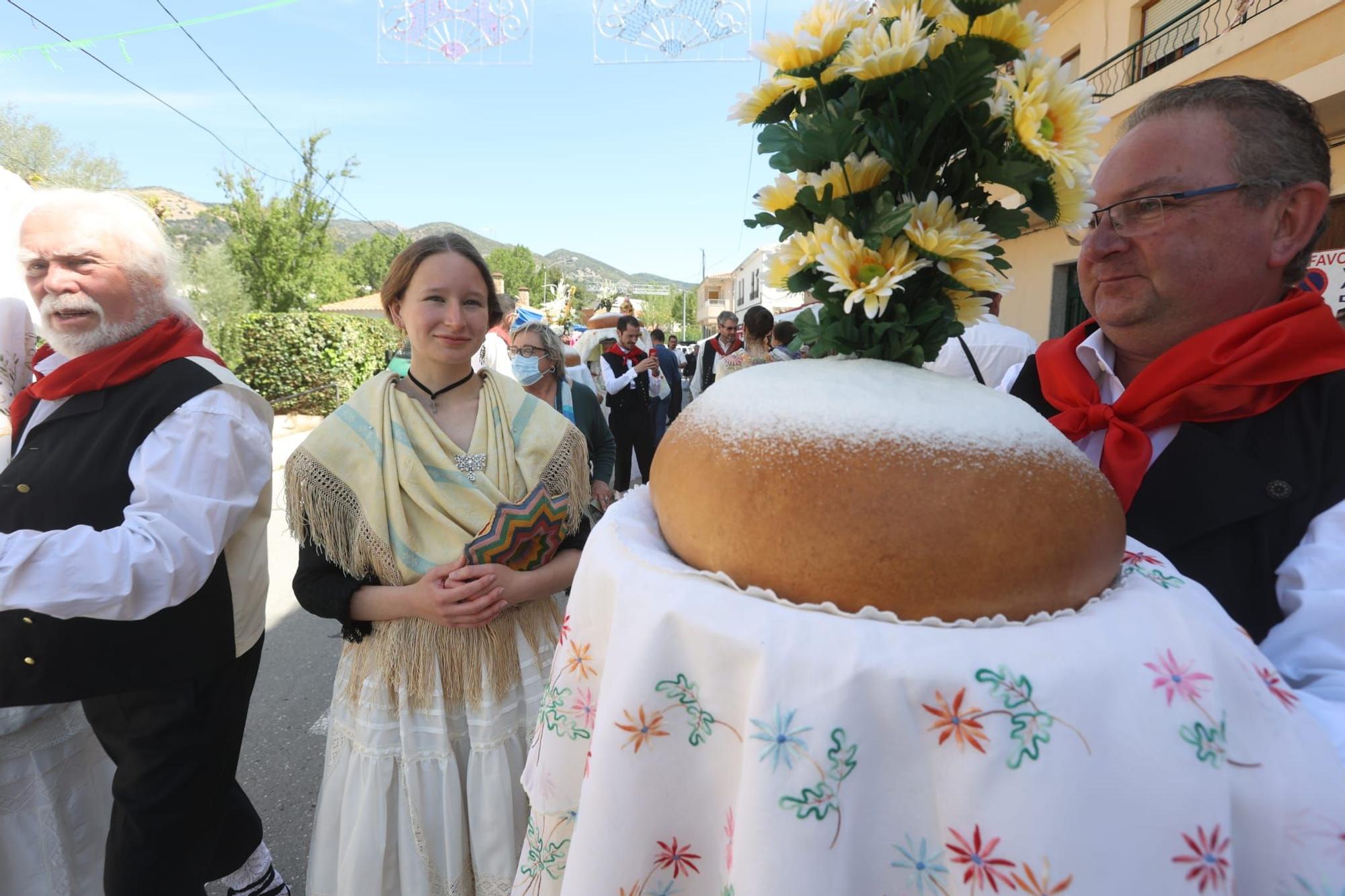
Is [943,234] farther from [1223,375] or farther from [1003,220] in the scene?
[1223,375]

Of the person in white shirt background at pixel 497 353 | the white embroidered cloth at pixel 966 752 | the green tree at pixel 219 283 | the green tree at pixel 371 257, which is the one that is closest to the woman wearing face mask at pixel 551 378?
the person in white shirt background at pixel 497 353

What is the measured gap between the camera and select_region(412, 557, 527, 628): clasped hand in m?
1.66

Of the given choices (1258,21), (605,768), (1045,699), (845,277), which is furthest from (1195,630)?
(1258,21)

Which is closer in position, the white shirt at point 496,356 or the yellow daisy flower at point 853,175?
the yellow daisy flower at point 853,175

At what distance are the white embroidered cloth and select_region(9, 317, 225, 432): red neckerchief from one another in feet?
6.03

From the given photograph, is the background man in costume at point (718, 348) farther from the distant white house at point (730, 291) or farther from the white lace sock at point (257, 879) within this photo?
the distant white house at point (730, 291)

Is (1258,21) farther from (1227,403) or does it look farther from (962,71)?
(962,71)

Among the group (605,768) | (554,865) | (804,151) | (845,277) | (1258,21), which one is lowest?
(554,865)

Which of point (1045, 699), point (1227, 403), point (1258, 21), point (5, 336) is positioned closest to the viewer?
point (1045, 699)

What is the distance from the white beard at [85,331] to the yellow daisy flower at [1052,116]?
2.27m

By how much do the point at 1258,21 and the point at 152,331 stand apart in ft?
31.1

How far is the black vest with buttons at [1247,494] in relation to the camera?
3.48 feet

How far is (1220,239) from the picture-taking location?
1228 mm

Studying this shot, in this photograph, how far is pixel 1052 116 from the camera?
0.82m
